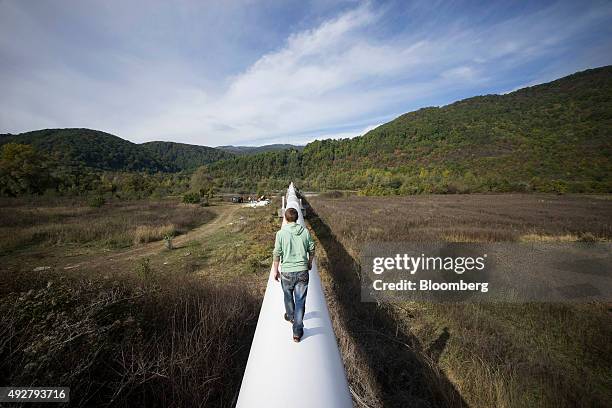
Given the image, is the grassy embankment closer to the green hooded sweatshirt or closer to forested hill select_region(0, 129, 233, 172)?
the green hooded sweatshirt

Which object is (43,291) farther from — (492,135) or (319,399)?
(492,135)

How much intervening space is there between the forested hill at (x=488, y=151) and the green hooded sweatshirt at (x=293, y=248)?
142 feet

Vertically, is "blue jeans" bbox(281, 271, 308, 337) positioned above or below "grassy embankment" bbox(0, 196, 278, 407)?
above

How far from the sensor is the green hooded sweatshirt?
235 cm

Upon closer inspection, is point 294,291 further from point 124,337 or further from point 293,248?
point 124,337

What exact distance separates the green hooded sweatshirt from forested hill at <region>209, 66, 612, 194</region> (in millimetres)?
43247

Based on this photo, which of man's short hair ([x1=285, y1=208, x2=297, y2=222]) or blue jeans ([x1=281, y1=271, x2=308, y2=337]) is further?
man's short hair ([x1=285, y1=208, x2=297, y2=222])

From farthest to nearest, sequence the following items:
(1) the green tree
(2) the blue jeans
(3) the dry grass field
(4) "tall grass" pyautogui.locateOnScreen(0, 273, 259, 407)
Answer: (1) the green tree → (3) the dry grass field → (2) the blue jeans → (4) "tall grass" pyautogui.locateOnScreen(0, 273, 259, 407)

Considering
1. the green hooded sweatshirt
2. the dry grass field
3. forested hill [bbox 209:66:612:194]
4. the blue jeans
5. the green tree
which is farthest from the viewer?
forested hill [bbox 209:66:612:194]

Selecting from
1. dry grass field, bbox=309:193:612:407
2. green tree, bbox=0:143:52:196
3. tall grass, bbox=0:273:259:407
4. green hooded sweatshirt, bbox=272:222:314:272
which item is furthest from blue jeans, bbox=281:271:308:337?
green tree, bbox=0:143:52:196

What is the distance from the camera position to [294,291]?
2.25 meters

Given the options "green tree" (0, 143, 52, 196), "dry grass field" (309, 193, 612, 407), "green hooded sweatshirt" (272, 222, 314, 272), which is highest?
"green tree" (0, 143, 52, 196)

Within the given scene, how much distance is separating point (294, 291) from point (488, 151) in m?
69.9

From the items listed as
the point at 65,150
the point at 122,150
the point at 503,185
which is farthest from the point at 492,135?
the point at 122,150
